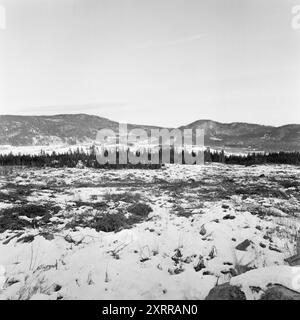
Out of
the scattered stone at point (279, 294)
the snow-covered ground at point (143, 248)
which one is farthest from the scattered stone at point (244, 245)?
the scattered stone at point (279, 294)

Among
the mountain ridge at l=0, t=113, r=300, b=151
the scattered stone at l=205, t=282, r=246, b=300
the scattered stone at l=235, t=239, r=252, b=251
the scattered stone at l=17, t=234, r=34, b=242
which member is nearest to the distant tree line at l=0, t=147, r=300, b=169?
the scattered stone at l=17, t=234, r=34, b=242

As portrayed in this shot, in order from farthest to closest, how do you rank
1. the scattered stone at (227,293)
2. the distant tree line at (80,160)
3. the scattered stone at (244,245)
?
the distant tree line at (80,160) → the scattered stone at (244,245) → the scattered stone at (227,293)

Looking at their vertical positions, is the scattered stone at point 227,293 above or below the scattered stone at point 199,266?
above

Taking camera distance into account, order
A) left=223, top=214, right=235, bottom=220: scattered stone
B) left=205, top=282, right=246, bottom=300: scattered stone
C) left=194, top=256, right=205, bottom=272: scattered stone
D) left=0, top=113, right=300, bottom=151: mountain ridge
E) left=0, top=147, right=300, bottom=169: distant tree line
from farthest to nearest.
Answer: left=0, top=113, right=300, bottom=151: mountain ridge < left=0, top=147, right=300, bottom=169: distant tree line < left=223, top=214, right=235, bottom=220: scattered stone < left=194, top=256, right=205, bottom=272: scattered stone < left=205, top=282, right=246, bottom=300: scattered stone

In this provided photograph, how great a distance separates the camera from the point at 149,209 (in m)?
7.39

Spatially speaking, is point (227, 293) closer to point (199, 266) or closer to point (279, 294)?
point (279, 294)

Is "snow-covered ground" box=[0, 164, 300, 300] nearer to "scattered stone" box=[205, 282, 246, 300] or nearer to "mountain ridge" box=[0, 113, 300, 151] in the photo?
"scattered stone" box=[205, 282, 246, 300]

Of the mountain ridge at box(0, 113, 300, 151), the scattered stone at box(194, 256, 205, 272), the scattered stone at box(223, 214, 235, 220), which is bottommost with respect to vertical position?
the scattered stone at box(194, 256, 205, 272)

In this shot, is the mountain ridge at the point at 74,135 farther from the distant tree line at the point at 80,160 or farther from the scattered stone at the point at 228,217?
the scattered stone at the point at 228,217

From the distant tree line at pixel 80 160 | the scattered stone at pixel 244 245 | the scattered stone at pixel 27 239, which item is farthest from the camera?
the distant tree line at pixel 80 160

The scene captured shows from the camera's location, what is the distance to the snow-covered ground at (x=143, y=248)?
3570 mm

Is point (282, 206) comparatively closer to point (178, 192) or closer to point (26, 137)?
point (178, 192)

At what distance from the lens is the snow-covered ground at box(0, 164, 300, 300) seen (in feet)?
11.7

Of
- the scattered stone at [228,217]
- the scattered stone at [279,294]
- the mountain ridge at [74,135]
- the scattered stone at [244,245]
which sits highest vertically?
the mountain ridge at [74,135]
